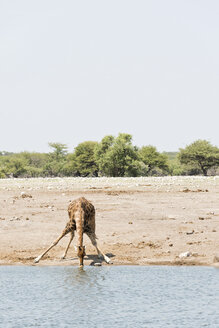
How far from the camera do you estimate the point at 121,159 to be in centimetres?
9225

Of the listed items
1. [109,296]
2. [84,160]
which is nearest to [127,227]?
[109,296]

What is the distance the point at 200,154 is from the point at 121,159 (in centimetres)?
2699

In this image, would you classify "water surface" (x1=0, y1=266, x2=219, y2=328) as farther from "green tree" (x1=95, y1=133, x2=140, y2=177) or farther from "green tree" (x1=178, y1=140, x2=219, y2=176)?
"green tree" (x1=178, y1=140, x2=219, y2=176)

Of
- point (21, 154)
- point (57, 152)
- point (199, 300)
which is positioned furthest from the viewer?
point (21, 154)

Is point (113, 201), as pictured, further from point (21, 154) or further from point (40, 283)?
point (21, 154)

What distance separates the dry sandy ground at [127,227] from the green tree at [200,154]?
7948 cm

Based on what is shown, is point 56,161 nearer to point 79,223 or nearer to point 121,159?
point 121,159

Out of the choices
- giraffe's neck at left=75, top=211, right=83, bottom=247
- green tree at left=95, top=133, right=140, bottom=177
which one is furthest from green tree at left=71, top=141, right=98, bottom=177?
giraffe's neck at left=75, top=211, right=83, bottom=247

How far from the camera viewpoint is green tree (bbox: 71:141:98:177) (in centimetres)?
12506

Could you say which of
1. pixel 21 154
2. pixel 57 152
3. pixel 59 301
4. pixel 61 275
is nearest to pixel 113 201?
pixel 61 275

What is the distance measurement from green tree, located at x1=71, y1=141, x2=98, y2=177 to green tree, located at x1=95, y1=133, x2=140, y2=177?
27.6m

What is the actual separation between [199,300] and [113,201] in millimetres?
18381

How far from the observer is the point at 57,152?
15212 cm

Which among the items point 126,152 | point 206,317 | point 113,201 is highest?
point 126,152
